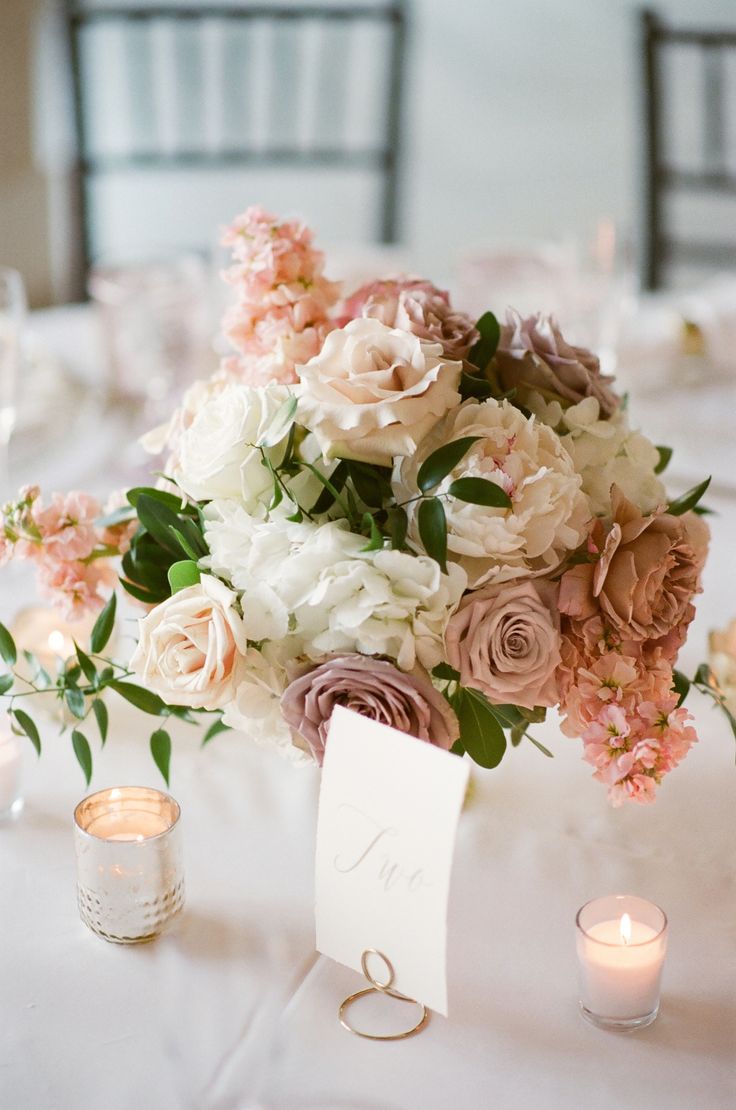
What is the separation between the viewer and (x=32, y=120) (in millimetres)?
3314

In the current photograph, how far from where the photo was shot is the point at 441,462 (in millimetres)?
734

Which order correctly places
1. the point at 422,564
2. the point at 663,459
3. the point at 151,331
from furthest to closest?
the point at 151,331, the point at 663,459, the point at 422,564

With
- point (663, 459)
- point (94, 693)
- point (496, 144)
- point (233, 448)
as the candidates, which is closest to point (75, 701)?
point (94, 693)

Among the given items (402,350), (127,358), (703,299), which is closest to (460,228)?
(703,299)

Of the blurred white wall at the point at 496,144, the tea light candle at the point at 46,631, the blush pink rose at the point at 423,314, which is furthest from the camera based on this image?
the blurred white wall at the point at 496,144

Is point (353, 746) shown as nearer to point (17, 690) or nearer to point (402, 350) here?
point (402, 350)

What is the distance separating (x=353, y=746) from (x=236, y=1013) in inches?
8.1

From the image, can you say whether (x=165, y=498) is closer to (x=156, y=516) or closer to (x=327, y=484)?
(x=156, y=516)

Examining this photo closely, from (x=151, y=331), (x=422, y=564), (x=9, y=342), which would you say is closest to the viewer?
(x=422, y=564)

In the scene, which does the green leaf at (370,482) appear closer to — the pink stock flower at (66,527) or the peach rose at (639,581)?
the peach rose at (639,581)

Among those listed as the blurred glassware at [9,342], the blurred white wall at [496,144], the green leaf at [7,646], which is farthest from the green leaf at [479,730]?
the blurred white wall at [496,144]

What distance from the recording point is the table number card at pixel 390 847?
71 cm

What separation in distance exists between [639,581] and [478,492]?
0.12 m

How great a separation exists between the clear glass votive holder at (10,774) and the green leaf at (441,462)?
17.5 inches
